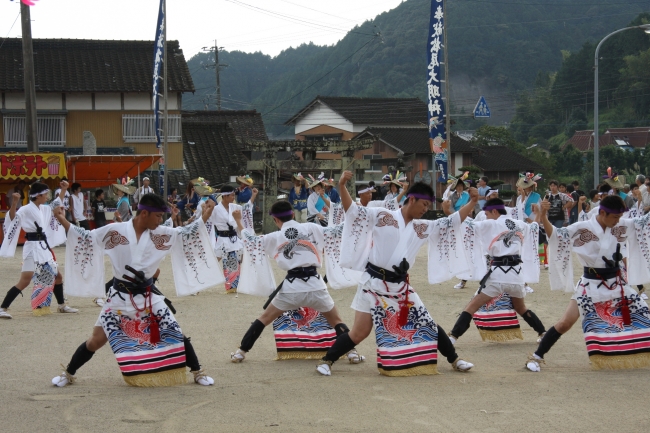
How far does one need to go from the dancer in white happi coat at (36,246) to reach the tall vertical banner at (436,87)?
1395cm

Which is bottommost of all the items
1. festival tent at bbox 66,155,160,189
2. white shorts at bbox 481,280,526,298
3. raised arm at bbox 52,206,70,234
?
white shorts at bbox 481,280,526,298

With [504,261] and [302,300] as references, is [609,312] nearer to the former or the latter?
[504,261]

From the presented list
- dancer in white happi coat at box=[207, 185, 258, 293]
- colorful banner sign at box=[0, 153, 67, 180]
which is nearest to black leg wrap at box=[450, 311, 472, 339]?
dancer in white happi coat at box=[207, 185, 258, 293]

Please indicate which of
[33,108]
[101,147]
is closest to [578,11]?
[101,147]

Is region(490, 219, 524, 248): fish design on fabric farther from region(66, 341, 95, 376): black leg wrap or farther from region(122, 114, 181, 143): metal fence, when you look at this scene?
region(122, 114, 181, 143): metal fence

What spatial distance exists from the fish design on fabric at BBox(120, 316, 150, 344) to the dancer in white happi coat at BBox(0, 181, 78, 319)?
4.11m

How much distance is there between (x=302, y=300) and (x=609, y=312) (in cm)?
280

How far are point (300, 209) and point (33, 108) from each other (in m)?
8.50

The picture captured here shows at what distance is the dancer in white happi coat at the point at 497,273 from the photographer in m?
8.06

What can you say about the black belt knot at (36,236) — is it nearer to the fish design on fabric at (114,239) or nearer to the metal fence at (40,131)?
the fish design on fabric at (114,239)

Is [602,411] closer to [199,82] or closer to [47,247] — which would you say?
[47,247]

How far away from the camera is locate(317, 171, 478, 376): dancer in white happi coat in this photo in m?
6.77

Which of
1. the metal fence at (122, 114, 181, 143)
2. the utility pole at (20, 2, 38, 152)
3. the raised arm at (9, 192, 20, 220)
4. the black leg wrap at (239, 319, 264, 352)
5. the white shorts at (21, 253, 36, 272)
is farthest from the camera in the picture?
the metal fence at (122, 114, 181, 143)

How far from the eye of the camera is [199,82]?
3388 inches
